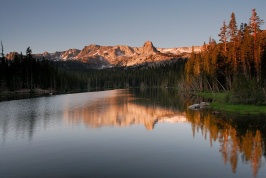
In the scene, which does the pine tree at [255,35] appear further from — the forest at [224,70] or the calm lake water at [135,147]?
the calm lake water at [135,147]

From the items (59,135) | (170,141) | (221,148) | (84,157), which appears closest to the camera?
(84,157)

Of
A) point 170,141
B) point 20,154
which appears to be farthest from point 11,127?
point 170,141

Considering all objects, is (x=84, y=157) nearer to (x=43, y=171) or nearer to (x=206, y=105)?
(x=43, y=171)

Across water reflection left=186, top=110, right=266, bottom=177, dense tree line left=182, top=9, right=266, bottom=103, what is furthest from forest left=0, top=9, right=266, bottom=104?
water reflection left=186, top=110, right=266, bottom=177

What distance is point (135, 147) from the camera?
27.8 meters

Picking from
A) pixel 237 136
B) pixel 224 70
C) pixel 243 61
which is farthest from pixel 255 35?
pixel 237 136

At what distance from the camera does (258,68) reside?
6488 centimetres

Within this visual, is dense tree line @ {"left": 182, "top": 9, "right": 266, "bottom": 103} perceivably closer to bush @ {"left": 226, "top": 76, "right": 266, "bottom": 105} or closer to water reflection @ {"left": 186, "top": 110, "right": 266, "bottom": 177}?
bush @ {"left": 226, "top": 76, "right": 266, "bottom": 105}

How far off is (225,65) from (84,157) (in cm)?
7052

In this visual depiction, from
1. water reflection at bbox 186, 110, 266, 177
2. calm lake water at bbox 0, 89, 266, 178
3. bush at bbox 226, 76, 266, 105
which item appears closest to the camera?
calm lake water at bbox 0, 89, 266, 178

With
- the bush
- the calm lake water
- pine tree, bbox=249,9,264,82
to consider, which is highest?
pine tree, bbox=249,9,264,82

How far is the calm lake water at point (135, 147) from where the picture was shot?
2006cm

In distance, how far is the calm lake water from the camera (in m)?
20.1

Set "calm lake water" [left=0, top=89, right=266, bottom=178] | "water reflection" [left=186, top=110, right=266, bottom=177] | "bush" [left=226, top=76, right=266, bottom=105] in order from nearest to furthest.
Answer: "calm lake water" [left=0, top=89, right=266, bottom=178] < "water reflection" [left=186, top=110, right=266, bottom=177] < "bush" [left=226, top=76, right=266, bottom=105]
